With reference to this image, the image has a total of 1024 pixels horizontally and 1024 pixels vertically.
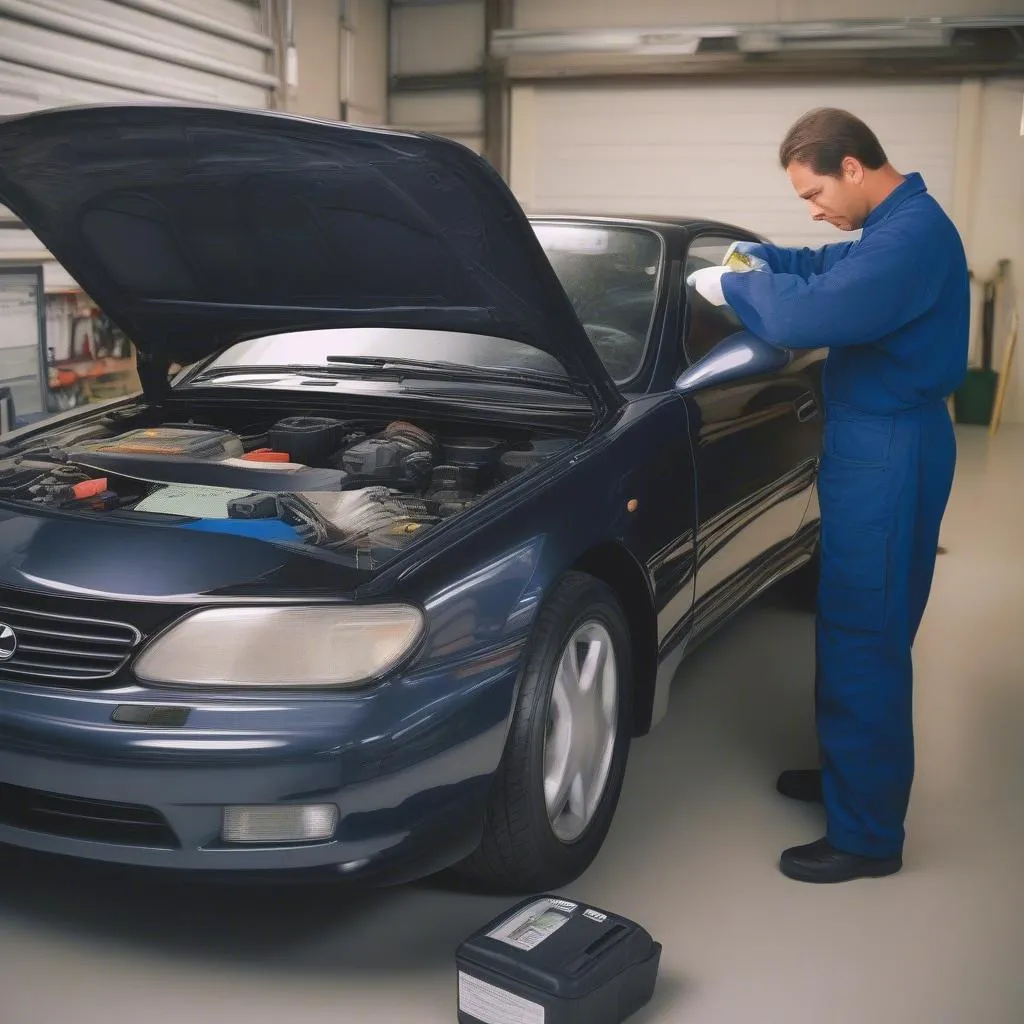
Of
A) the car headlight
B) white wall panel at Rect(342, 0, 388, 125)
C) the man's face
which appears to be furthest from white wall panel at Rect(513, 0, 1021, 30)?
the car headlight

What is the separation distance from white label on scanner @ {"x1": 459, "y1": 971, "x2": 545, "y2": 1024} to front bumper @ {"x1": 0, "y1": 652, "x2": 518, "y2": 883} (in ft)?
0.65

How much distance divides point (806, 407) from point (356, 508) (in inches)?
66.2

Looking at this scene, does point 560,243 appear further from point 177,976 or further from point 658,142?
point 658,142

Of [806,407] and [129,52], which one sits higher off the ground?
[129,52]

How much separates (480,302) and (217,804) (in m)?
1.12

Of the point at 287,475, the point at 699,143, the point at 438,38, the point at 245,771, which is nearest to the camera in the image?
the point at 245,771

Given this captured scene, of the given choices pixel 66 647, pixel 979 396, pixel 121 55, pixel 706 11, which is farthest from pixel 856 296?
pixel 706 11

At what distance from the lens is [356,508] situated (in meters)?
2.30

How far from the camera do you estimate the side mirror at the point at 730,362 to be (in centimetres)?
255

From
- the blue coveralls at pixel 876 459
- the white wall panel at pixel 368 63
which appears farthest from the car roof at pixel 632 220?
the white wall panel at pixel 368 63

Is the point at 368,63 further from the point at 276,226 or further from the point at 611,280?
the point at 276,226

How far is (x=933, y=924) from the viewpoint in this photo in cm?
227

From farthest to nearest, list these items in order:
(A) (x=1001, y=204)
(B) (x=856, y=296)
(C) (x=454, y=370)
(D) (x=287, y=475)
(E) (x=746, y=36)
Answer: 1. (A) (x=1001, y=204)
2. (E) (x=746, y=36)
3. (C) (x=454, y=370)
4. (D) (x=287, y=475)
5. (B) (x=856, y=296)

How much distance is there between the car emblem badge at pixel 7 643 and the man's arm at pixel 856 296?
1.40 meters
